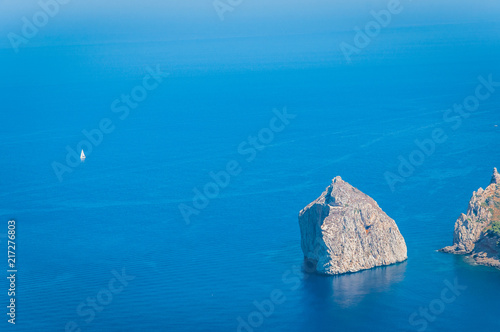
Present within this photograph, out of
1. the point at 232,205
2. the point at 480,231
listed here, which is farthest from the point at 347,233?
the point at 232,205

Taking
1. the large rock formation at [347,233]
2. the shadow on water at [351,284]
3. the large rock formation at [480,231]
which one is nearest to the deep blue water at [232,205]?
the shadow on water at [351,284]

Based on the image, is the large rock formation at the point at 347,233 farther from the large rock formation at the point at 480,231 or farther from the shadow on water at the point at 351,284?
the large rock formation at the point at 480,231

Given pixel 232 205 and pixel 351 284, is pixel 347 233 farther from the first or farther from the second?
pixel 232 205

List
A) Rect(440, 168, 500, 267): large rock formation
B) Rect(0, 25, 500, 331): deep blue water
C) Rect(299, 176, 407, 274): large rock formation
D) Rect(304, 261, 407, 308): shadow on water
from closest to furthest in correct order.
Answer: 1. Rect(0, 25, 500, 331): deep blue water
2. Rect(304, 261, 407, 308): shadow on water
3. Rect(299, 176, 407, 274): large rock formation
4. Rect(440, 168, 500, 267): large rock formation

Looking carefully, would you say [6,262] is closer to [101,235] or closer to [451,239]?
[101,235]

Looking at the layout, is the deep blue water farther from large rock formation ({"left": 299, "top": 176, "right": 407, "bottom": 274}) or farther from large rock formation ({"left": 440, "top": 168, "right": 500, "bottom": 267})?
large rock formation ({"left": 440, "top": 168, "right": 500, "bottom": 267})

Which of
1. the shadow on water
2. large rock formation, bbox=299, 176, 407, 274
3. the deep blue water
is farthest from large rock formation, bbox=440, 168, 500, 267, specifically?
the shadow on water

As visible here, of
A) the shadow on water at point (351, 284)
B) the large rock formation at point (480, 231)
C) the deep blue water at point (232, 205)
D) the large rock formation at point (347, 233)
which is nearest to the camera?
the deep blue water at point (232, 205)
